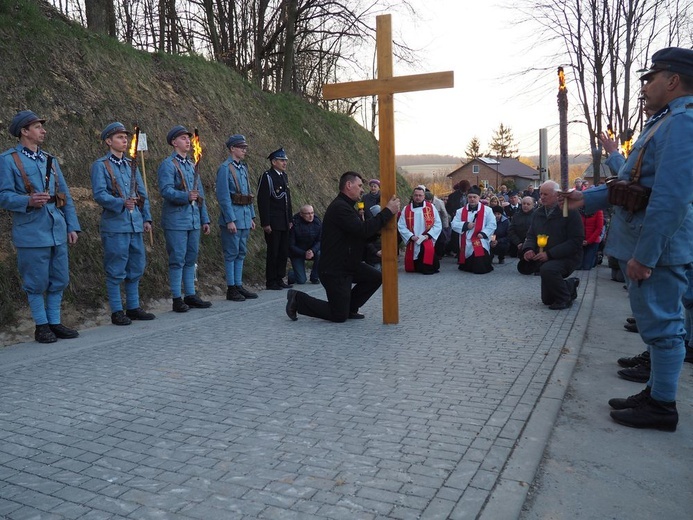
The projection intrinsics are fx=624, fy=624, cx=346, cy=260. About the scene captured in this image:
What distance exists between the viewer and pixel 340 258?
782cm

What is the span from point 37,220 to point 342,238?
3.50 m

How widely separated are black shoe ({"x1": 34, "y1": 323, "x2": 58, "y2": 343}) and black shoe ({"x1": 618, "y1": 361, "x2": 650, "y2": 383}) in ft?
19.3

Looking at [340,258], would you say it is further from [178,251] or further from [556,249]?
[556,249]

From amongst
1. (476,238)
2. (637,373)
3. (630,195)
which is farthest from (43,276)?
(476,238)

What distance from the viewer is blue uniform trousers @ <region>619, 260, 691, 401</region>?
408 cm

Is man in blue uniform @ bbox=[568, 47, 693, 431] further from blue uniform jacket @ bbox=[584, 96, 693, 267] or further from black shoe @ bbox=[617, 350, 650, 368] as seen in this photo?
black shoe @ bbox=[617, 350, 650, 368]

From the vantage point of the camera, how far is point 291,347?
21.6ft

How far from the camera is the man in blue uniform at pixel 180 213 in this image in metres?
8.76

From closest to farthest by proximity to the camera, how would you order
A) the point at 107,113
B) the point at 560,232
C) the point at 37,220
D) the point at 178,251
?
the point at 37,220 < the point at 178,251 < the point at 560,232 < the point at 107,113

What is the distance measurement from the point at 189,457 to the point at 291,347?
113 inches

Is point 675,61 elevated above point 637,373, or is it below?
above

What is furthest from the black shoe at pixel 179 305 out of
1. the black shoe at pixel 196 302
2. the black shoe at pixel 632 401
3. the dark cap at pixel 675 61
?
the dark cap at pixel 675 61

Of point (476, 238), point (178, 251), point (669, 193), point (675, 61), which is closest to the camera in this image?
point (669, 193)

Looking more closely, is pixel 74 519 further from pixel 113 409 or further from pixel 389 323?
pixel 389 323
